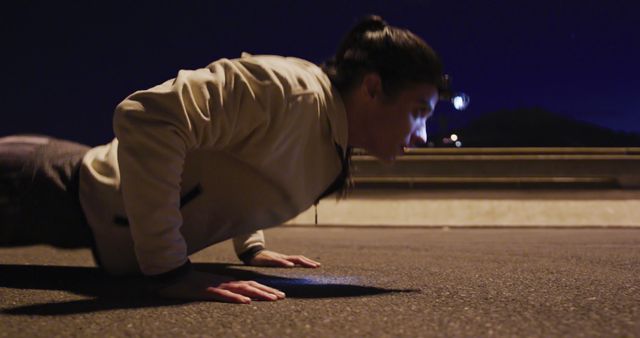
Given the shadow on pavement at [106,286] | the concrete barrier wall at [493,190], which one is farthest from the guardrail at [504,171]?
the shadow on pavement at [106,286]

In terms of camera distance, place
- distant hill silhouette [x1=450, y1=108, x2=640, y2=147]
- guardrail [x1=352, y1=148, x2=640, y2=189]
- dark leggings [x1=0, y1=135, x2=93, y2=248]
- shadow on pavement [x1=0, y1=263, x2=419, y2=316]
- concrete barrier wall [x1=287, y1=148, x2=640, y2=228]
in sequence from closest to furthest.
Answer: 1. shadow on pavement [x1=0, y1=263, x2=419, y2=316]
2. dark leggings [x1=0, y1=135, x2=93, y2=248]
3. concrete barrier wall [x1=287, y1=148, x2=640, y2=228]
4. guardrail [x1=352, y1=148, x2=640, y2=189]
5. distant hill silhouette [x1=450, y1=108, x2=640, y2=147]

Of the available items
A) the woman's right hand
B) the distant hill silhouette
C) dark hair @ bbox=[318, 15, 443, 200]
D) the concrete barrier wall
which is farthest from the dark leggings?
the distant hill silhouette

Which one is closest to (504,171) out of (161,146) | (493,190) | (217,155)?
(493,190)

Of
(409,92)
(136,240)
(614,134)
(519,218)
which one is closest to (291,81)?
(409,92)

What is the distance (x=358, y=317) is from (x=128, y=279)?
2.23 feet

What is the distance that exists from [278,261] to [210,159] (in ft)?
1.75

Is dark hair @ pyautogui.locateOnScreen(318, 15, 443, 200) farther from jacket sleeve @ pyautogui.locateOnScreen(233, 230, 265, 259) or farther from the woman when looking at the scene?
jacket sleeve @ pyautogui.locateOnScreen(233, 230, 265, 259)

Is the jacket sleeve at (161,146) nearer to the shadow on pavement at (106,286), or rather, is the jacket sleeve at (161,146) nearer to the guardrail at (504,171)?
the shadow on pavement at (106,286)

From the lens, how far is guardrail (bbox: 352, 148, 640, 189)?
481 cm

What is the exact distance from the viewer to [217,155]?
4.08ft

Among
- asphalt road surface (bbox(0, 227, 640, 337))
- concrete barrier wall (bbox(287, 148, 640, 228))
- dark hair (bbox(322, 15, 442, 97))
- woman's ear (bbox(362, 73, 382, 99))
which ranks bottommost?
concrete barrier wall (bbox(287, 148, 640, 228))

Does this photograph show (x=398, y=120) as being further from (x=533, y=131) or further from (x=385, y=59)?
(x=533, y=131)

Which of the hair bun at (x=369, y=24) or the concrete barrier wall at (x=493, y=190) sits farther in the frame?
the concrete barrier wall at (x=493, y=190)

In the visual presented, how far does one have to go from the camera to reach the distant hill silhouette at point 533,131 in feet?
20.0
